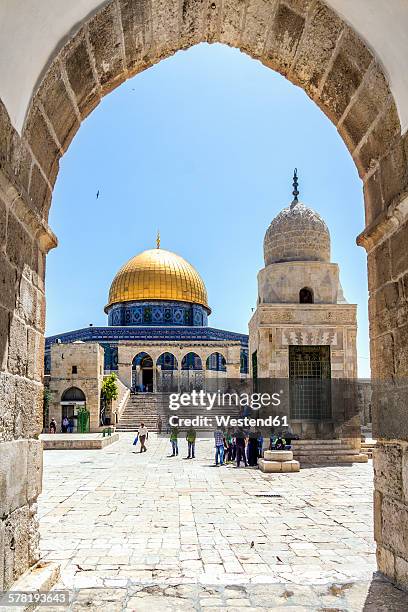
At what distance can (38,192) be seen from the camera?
14.0 ft

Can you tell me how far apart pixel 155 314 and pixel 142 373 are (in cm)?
444

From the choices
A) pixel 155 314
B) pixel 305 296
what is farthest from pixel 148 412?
pixel 305 296

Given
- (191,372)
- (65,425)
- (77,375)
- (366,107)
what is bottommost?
(65,425)

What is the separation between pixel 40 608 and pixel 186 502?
17.3ft

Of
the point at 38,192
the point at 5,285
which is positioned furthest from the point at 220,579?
the point at 38,192

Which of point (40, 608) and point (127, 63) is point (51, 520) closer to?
point (40, 608)

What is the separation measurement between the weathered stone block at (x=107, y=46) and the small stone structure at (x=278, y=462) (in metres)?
9.69

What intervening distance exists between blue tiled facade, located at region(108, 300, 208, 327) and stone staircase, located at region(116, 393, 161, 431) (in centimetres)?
973

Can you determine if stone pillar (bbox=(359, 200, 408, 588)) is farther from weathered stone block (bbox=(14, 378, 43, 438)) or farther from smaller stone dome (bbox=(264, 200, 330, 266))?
smaller stone dome (bbox=(264, 200, 330, 266))

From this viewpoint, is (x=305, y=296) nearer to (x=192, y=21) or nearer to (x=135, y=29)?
(x=192, y=21)

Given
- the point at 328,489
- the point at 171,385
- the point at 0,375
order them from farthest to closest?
the point at 171,385 → the point at 328,489 → the point at 0,375

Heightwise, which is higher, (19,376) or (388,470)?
(19,376)

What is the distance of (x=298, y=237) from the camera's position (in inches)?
669

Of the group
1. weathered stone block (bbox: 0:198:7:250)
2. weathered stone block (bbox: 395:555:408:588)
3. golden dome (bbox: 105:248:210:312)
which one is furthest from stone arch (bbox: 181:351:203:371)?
weathered stone block (bbox: 0:198:7:250)
